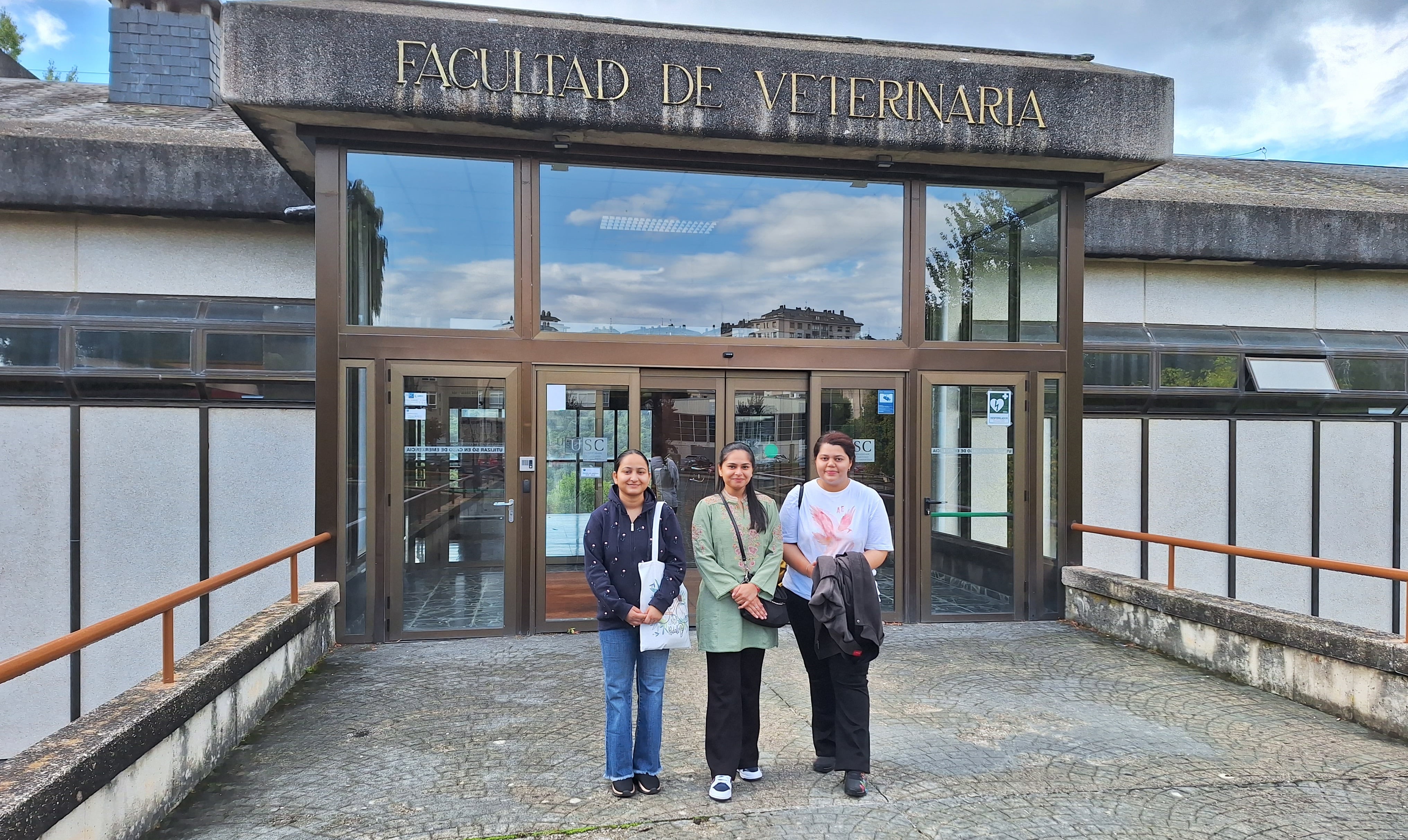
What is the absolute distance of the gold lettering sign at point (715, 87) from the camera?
5.62 metres

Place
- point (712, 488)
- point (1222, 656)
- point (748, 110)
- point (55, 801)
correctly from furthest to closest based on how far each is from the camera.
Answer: point (712, 488), point (748, 110), point (1222, 656), point (55, 801)

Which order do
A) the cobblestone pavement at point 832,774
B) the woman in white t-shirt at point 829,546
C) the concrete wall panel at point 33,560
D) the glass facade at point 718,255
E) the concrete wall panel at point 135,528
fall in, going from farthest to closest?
the concrete wall panel at point 135,528 < the concrete wall panel at point 33,560 < the glass facade at point 718,255 < the woman in white t-shirt at point 829,546 < the cobblestone pavement at point 832,774

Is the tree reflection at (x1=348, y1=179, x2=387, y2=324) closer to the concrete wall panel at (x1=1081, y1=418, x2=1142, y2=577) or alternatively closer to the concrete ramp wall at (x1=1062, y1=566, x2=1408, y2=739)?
the concrete ramp wall at (x1=1062, y1=566, x2=1408, y2=739)

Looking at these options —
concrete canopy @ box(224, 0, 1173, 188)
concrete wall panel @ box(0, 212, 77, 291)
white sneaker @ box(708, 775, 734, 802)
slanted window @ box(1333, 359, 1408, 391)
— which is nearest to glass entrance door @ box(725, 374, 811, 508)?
concrete canopy @ box(224, 0, 1173, 188)

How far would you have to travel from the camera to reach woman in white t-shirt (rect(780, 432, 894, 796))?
11.7 feet

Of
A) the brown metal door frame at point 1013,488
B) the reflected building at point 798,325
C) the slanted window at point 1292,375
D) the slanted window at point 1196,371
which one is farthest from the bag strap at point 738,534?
the slanted window at point 1292,375

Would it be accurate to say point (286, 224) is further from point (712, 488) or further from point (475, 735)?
point (475, 735)

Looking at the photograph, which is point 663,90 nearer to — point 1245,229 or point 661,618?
point 661,618

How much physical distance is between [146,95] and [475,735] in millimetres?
9273

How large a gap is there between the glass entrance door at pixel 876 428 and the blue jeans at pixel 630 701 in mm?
3557

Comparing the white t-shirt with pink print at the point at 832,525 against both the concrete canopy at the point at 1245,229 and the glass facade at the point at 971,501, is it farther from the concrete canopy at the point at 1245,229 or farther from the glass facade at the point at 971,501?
the concrete canopy at the point at 1245,229

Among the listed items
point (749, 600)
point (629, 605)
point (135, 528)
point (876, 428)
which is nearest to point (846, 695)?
point (749, 600)

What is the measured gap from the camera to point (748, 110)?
599cm

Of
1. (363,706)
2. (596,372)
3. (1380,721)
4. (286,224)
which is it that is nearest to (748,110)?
(596,372)
